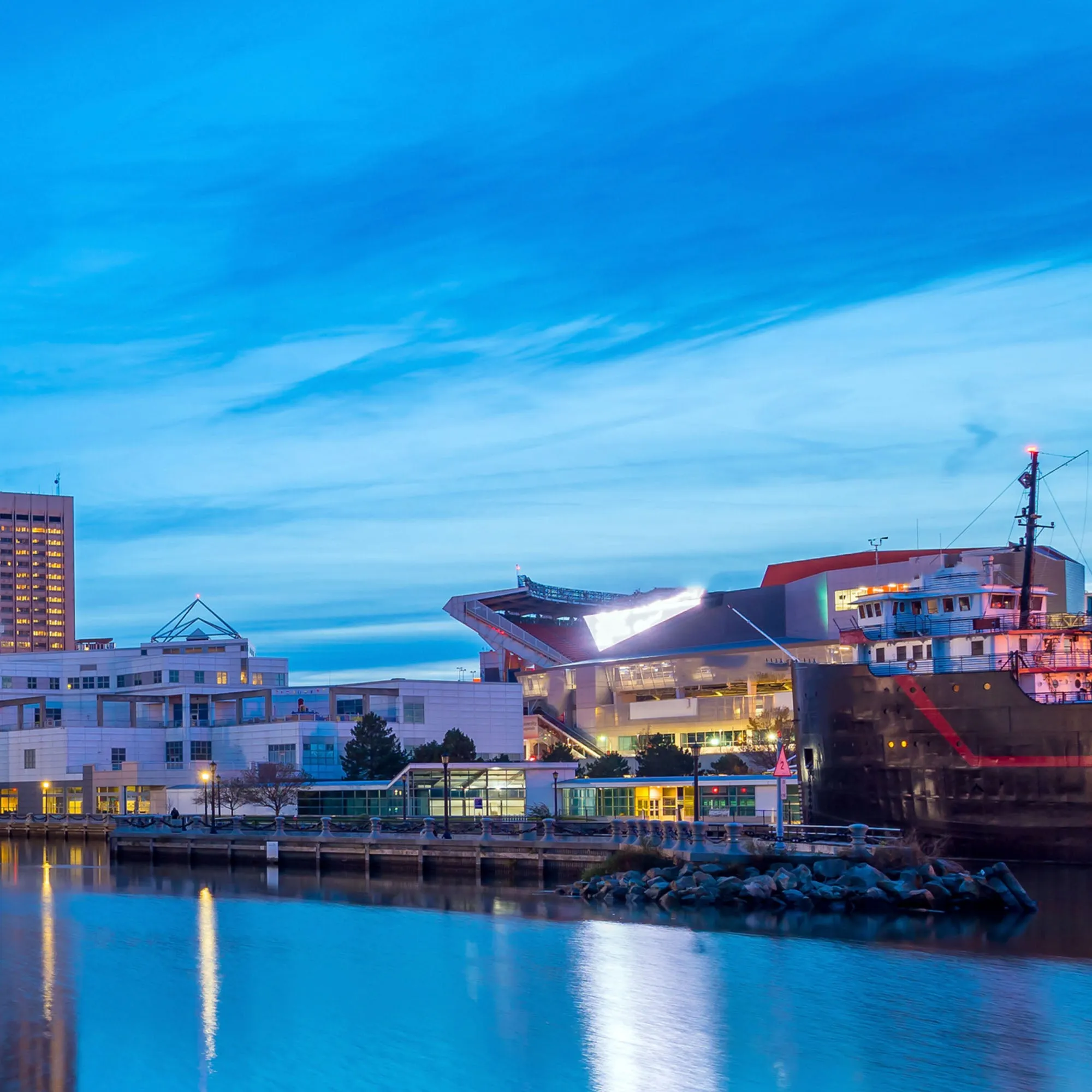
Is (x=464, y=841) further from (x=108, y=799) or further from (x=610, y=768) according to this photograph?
(x=108, y=799)

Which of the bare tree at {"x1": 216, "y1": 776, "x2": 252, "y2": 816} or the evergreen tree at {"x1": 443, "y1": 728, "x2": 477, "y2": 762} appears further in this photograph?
the bare tree at {"x1": 216, "y1": 776, "x2": 252, "y2": 816}

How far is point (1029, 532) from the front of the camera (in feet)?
229

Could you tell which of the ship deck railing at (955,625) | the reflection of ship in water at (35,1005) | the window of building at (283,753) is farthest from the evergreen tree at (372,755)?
the ship deck railing at (955,625)

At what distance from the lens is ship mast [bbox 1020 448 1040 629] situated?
228 ft

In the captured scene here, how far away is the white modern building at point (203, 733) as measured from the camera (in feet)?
421

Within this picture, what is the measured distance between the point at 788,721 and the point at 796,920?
7173 centimetres

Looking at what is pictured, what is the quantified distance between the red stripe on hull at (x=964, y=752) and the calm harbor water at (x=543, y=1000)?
6.26m

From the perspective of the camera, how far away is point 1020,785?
63.2 m

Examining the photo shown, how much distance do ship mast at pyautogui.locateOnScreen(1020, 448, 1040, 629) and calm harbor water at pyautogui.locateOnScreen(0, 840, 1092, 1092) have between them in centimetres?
1548

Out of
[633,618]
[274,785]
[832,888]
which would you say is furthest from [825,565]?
[832,888]

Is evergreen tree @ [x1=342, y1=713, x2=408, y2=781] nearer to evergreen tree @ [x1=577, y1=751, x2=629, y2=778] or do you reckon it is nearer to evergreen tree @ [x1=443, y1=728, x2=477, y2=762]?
evergreen tree @ [x1=443, y1=728, x2=477, y2=762]

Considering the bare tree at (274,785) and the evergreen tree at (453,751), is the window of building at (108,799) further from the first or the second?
the evergreen tree at (453,751)

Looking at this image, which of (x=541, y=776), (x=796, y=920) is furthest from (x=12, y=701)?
(x=796, y=920)

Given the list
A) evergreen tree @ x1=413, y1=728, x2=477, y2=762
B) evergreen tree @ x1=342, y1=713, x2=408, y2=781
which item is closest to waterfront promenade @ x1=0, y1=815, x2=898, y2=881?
evergreen tree @ x1=342, y1=713, x2=408, y2=781
